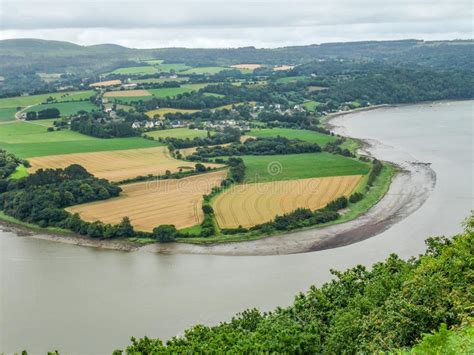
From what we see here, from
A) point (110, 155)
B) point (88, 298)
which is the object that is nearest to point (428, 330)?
point (88, 298)

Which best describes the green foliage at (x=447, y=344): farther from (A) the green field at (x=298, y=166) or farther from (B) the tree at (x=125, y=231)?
(A) the green field at (x=298, y=166)

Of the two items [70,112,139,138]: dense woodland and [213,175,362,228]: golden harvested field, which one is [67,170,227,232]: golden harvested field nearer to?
[213,175,362,228]: golden harvested field

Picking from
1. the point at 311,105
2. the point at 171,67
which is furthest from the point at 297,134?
the point at 171,67

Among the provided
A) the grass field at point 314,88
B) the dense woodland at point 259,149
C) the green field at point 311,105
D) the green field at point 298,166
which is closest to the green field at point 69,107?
the dense woodland at point 259,149

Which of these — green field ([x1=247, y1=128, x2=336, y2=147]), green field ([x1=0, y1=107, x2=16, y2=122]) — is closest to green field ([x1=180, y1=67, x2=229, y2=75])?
green field ([x1=0, y1=107, x2=16, y2=122])

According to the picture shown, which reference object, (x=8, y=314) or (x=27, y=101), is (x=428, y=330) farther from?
(x=27, y=101)

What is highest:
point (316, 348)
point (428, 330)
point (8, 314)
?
point (428, 330)

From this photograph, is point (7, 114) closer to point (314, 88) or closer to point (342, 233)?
point (314, 88)
